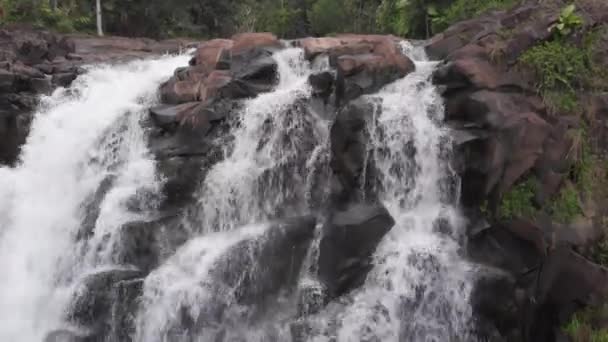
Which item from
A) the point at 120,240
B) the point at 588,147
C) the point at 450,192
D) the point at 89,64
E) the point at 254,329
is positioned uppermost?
the point at 89,64

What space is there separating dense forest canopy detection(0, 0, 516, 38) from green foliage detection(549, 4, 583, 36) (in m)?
4.93

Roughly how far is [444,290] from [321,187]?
331 centimetres

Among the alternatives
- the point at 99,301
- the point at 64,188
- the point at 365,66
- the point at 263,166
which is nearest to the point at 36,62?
the point at 64,188

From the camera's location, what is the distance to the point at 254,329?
10555 millimetres

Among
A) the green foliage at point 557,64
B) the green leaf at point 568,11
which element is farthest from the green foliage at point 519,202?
the green leaf at point 568,11

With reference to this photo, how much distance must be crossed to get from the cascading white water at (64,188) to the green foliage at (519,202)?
7248 millimetres

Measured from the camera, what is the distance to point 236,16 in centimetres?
3403

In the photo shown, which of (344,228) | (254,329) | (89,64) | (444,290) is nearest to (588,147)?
(444,290)

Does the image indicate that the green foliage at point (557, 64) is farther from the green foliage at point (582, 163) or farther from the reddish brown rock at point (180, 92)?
the reddish brown rock at point (180, 92)

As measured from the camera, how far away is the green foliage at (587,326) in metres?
9.83

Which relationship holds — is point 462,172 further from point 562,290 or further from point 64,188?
point 64,188

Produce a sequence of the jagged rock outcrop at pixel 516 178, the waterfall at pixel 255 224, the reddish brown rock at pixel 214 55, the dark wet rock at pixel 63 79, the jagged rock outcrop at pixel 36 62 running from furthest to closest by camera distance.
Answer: the dark wet rock at pixel 63 79, the jagged rock outcrop at pixel 36 62, the reddish brown rock at pixel 214 55, the waterfall at pixel 255 224, the jagged rock outcrop at pixel 516 178

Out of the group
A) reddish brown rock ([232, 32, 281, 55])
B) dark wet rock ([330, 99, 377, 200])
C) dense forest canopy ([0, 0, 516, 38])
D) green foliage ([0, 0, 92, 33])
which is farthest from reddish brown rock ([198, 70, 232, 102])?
green foliage ([0, 0, 92, 33])

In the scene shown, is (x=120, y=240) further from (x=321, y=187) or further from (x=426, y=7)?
(x=426, y=7)
